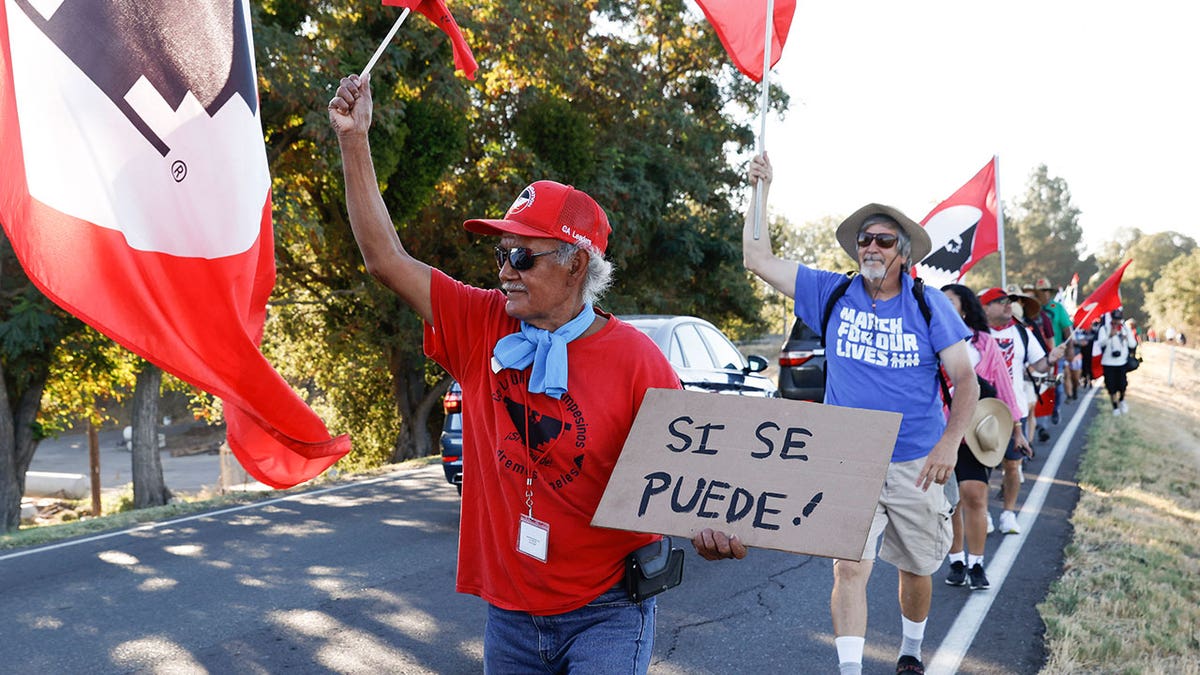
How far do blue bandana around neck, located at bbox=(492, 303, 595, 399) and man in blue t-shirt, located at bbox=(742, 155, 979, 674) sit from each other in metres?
1.86

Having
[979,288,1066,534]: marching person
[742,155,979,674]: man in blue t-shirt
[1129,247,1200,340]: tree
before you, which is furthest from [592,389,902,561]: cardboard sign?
[1129,247,1200,340]: tree

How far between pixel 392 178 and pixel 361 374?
12589 millimetres

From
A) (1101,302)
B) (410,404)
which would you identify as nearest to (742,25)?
(1101,302)

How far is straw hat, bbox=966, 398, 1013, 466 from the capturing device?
6.03 m

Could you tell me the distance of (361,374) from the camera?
2752 cm

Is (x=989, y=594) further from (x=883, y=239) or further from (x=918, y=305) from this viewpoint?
(x=883, y=239)

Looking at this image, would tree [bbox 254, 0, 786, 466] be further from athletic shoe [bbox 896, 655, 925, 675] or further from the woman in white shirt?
athletic shoe [bbox 896, 655, 925, 675]

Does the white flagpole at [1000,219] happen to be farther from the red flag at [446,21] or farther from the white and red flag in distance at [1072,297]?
the white and red flag in distance at [1072,297]

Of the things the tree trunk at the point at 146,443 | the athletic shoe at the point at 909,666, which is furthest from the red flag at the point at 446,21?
the tree trunk at the point at 146,443

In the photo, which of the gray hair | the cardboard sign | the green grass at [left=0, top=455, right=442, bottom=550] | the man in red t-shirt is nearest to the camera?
the cardboard sign

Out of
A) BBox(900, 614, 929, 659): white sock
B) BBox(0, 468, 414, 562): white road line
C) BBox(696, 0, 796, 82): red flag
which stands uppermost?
BBox(696, 0, 796, 82): red flag

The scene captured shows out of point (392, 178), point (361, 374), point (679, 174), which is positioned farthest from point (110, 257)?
point (361, 374)

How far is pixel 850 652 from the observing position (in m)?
4.24

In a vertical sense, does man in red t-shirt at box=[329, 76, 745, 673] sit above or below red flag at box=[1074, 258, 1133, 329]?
below
